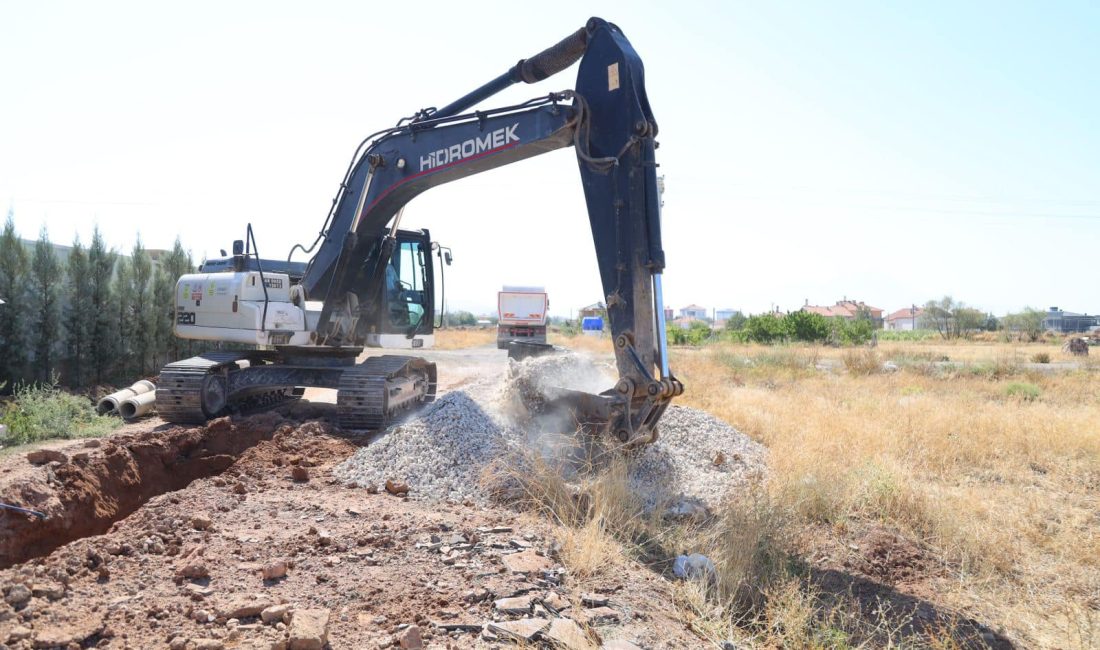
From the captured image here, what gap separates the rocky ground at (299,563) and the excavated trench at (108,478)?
17 millimetres

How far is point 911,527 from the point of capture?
237 inches

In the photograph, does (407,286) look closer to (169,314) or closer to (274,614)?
(274,614)

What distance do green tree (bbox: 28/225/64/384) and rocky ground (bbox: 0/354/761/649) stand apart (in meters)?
9.16

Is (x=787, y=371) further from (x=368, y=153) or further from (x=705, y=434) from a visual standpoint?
(x=368, y=153)

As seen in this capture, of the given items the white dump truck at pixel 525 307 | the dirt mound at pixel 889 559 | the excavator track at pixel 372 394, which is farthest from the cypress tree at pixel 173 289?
the dirt mound at pixel 889 559

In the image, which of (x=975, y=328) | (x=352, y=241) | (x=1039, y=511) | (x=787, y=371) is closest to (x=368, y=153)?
(x=352, y=241)

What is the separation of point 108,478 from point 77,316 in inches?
424

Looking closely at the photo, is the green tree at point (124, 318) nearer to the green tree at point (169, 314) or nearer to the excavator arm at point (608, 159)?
the green tree at point (169, 314)

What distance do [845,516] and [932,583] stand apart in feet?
3.73

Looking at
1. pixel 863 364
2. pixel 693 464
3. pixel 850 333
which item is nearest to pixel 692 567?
pixel 693 464

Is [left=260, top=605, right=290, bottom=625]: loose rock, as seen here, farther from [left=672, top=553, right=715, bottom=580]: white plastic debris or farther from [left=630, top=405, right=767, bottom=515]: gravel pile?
[left=630, top=405, right=767, bottom=515]: gravel pile

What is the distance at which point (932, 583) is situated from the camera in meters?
5.00

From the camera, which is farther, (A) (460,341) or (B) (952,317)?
(B) (952,317)

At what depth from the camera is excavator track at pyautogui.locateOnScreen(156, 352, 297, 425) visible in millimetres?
9125
